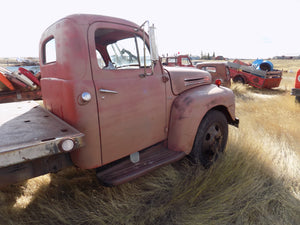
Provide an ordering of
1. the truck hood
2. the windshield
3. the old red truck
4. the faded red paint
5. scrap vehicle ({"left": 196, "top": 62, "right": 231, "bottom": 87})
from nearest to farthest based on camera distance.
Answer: the old red truck < the faded red paint < the windshield < the truck hood < scrap vehicle ({"left": 196, "top": 62, "right": 231, "bottom": 87})

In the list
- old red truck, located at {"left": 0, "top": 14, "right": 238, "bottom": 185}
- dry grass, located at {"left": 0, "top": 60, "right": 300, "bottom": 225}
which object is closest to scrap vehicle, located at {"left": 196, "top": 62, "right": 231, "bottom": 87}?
dry grass, located at {"left": 0, "top": 60, "right": 300, "bottom": 225}

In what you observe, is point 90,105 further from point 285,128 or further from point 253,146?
point 285,128

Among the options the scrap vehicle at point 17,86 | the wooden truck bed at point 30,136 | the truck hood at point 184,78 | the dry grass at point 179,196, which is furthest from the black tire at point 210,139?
the scrap vehicle at point 17,86

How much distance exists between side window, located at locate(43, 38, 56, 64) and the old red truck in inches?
0.4

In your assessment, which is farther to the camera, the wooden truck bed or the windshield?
the windshield

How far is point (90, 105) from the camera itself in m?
1.87

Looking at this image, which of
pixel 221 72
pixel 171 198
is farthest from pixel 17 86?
pixel 221 72

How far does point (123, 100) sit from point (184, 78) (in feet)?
3.73

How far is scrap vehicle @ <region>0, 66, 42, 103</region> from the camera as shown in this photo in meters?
5.13

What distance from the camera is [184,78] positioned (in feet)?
9.41

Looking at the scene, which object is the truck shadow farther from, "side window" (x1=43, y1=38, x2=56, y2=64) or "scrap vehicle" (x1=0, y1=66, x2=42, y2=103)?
"scrap vehicle" (x1=0, y1=66, x2=42, y2=103)

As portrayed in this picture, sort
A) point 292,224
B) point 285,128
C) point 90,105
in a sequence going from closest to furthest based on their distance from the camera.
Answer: point 90,105 → point 292,224 → point 285,128

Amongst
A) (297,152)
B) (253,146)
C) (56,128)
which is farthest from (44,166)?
(297,152)

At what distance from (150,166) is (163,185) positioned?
1.55 feet
